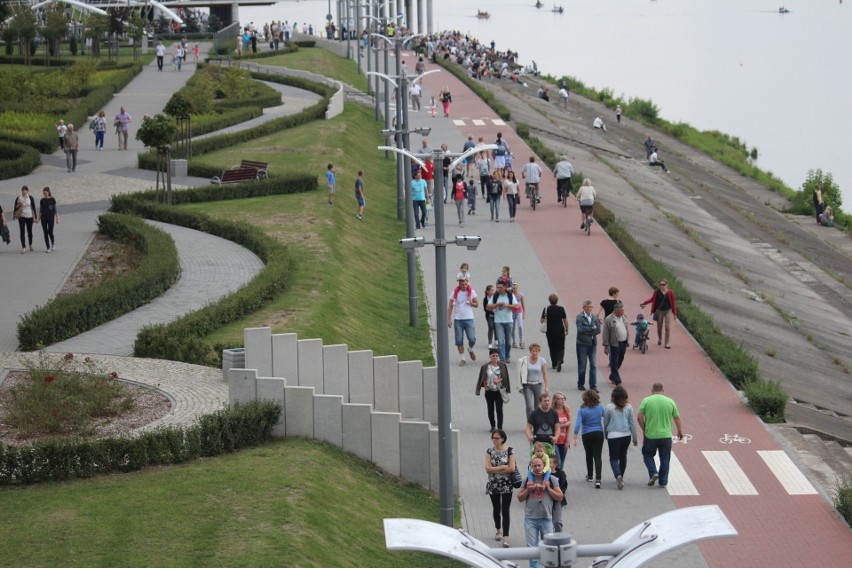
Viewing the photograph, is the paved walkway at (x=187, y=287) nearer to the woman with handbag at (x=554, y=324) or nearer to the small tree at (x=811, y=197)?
the woman with handbag at (x=554, y=324)

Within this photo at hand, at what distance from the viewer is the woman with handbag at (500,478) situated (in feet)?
49.3

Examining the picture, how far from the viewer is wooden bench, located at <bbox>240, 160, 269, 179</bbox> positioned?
125 ft

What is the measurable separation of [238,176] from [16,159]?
25.3 feet

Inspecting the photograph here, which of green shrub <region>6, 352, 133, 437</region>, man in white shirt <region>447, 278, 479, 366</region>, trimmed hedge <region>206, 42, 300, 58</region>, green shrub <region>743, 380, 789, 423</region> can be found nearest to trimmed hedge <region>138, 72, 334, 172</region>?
trimmed hedge <region>206, 42, 300, 58</region>

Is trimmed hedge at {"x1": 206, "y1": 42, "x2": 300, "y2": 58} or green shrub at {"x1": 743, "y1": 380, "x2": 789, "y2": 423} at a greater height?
trimmed hedge at {"x1": 206, "y1": 42, "x2": 300, "y2": 58}

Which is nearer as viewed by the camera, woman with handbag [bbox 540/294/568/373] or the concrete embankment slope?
woman with handbag [bbox 540/294/568/373]

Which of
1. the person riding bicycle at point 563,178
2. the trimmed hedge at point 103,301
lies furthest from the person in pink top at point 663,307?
the person riding bicycle at point 563,178

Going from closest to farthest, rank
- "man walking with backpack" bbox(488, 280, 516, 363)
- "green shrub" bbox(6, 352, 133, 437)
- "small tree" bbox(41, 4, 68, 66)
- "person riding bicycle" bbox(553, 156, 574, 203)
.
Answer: "green shrub" bbox(6, 352, 133, 437)
"man walking with backpack" bbox(488, 280, 516, 363)
"person riding bicycle" bbox(553, 156, 574, 203)
"small tree" bbox(41, 4, 68, 66)

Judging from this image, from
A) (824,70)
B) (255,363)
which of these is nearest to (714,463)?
(255,363)

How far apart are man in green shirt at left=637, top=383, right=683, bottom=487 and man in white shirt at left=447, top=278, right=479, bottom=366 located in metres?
5.57

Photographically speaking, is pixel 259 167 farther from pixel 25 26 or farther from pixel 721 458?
pixel 25 26

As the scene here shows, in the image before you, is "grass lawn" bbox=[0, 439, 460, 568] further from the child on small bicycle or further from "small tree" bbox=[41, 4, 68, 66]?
"small tree" bbox=[41, 4, 68, 66]

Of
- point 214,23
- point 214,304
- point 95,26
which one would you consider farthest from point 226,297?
point 214,23

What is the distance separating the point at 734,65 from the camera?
12131 centimetres
